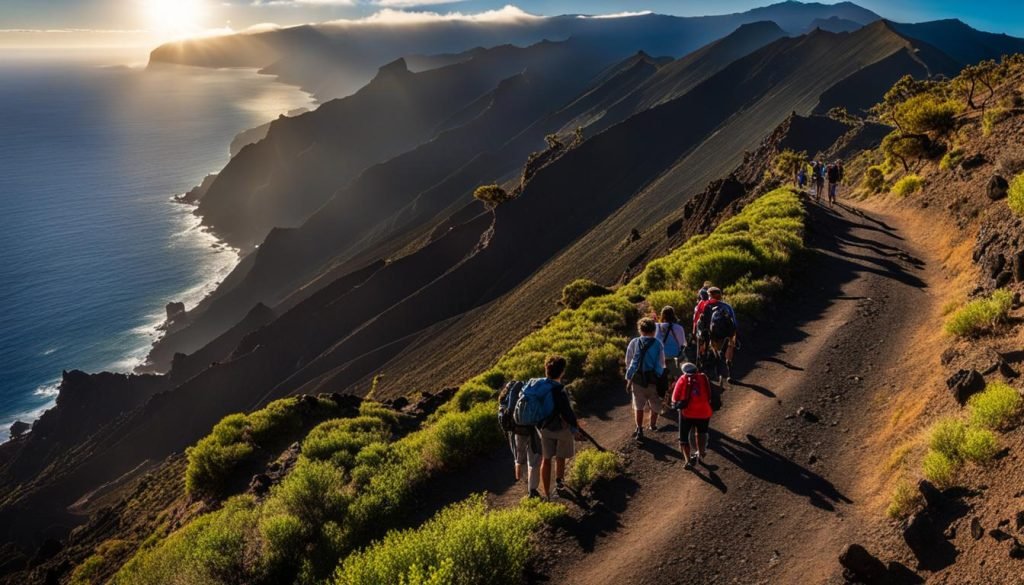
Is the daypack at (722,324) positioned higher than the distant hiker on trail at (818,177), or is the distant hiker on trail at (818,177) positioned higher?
the distant hiker on trail at (818,177)

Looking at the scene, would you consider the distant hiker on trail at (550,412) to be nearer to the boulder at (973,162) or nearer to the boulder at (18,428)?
the boulder at (973,162)

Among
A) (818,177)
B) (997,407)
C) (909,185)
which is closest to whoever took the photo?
(997,407)

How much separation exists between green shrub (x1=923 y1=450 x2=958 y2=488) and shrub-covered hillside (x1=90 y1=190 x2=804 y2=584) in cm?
414

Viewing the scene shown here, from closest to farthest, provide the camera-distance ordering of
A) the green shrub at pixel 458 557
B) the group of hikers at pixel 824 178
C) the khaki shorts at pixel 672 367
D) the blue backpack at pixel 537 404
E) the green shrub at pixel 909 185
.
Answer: the green shrub at pixel 458 557
the blue backpack at pixel 537 404
the khaki shorts at pixel 672 367
the green shrub at pixel 909 185
the group of hikers at pixel 824 178

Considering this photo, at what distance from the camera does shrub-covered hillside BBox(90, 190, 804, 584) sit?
7.48m

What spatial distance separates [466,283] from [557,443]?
59279 millimetres

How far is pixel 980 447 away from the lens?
7.21 metres

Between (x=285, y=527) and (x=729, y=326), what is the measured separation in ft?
27.1

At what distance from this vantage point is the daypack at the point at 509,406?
865 centimetres

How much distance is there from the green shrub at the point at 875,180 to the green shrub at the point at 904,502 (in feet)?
93.8

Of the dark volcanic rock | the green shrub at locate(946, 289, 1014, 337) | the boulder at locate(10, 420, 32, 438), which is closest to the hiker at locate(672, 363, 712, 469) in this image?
the dark volcanic rock

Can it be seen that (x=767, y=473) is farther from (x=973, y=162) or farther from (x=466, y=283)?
(x=466, y=283)

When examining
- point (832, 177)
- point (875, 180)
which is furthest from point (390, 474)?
point (875, 180)

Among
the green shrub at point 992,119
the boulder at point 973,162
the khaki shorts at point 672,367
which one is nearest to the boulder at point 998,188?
the boulder at point 973,162
